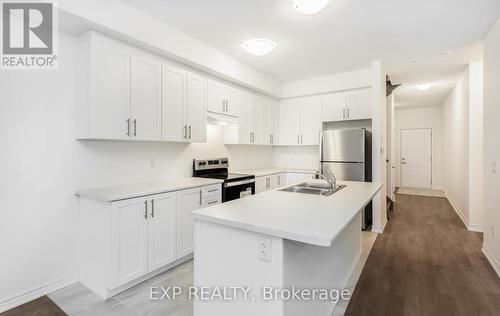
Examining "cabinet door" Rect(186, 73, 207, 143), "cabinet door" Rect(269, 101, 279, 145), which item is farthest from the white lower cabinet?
"cabinet door" Rect(269, 101, 279, 145)

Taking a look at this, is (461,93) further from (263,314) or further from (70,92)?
(70,92)

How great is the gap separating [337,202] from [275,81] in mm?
3619

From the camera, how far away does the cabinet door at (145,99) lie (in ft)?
Result: 8.89

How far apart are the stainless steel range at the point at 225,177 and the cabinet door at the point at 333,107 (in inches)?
79.9

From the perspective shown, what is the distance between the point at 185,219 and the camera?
2883 mm

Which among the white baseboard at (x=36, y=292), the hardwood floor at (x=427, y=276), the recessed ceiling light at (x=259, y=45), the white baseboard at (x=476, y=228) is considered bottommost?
the hardwood floor at (x=427, y=276)

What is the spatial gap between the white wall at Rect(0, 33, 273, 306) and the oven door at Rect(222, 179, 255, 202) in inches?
52.2

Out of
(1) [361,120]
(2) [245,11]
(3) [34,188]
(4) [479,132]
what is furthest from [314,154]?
(3) [34,188]

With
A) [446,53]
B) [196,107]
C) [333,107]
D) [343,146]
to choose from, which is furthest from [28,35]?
[446,53]

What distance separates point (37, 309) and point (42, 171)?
45.2 inches

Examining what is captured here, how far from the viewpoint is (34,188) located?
2.28 m

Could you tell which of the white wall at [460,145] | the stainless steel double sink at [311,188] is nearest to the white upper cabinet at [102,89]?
the stainless steel double sink at [311,188]

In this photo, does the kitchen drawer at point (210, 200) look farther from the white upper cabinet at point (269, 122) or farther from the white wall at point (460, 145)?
the white wall at point (460, 145)

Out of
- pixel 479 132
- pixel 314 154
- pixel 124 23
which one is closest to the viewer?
pixel 124 23
